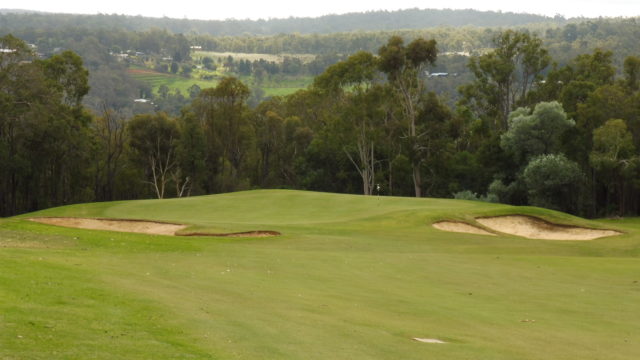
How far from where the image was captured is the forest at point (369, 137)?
6694cm

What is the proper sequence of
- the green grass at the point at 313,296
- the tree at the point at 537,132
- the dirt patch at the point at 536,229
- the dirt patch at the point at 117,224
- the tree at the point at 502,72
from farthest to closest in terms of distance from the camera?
the tree at the point at 502,72
the tree at the point at 537,132
the dirt patch at the point at 536,229
the dirt patch at the point at 117,224
the green grass at the point at 313,296

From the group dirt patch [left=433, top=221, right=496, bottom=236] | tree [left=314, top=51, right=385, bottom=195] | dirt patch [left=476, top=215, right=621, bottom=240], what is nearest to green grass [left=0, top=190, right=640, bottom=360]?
dirt patch [left=433, top=221, right=496, bottom=236]

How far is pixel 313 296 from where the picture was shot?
18.5m

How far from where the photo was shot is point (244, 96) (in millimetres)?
92438

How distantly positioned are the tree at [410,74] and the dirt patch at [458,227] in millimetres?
41590

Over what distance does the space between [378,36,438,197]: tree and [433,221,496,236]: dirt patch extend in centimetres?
4159

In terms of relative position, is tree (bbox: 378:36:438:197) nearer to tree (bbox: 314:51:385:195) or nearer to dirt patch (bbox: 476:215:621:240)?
tree (bbox: 314:51:385:195)

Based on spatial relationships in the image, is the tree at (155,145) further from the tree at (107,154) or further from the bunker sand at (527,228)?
the bunker sand at (527,228)

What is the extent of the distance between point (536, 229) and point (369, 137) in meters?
44.7

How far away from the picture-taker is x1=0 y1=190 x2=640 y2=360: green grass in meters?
12.8

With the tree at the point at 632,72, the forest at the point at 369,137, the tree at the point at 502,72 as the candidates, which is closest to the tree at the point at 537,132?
the forest at the point at 369,137

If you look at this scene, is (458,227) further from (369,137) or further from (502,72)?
(502,72)

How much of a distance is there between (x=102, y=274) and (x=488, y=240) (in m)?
20.7

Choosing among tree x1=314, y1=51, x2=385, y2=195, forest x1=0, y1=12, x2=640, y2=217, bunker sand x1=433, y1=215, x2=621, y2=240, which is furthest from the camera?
tree x1=314, y1=51, x2=385, y2=195
